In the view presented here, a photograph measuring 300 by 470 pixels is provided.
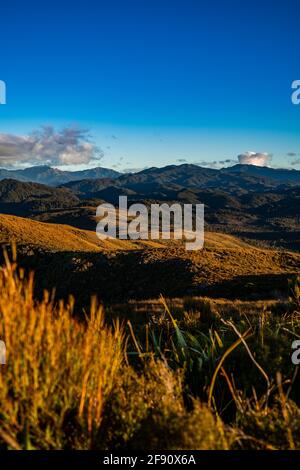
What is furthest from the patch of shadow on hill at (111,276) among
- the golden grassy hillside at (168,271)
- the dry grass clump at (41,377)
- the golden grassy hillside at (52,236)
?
the dry grass clump at (41,377)

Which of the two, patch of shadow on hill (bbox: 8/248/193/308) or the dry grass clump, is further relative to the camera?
patch of shadow on hill (bbox: 8/248/193/308)

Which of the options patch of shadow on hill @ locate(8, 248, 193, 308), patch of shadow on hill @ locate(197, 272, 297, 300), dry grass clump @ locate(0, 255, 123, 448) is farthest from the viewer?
patch of shadow on hill @ locate(8, 248, 193, 308)

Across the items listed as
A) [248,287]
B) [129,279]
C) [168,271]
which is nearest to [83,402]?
[248,287]

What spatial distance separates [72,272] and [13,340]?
1418 inches

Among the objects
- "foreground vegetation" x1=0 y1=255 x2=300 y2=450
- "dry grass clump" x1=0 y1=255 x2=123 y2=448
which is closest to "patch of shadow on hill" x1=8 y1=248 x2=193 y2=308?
"foreground vegetation" x1=0 y1=255 x2=300 y2=450

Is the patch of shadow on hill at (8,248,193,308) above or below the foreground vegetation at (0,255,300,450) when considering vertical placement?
below

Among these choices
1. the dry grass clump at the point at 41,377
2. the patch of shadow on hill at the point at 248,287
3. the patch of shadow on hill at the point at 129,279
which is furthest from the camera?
the patch of shadow on hill at the point at 129,279

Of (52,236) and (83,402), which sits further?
(52,236)

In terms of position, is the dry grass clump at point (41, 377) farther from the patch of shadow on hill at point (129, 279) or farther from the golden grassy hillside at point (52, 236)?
the golden grassy hillside at point (52, 236)

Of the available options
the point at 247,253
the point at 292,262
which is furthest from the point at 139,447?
the point at 292,262

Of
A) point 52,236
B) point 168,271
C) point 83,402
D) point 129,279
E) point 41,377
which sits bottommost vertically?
point 129,279

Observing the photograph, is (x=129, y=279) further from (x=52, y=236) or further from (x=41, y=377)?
(x=52, y=236)

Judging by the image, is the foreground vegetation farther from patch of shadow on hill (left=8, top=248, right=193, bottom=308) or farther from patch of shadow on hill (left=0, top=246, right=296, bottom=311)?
patch of shadow on hill (left=8, top=248, right=193, bottom=308)
